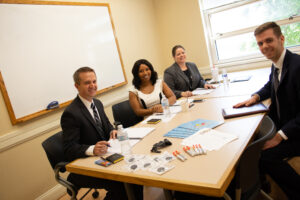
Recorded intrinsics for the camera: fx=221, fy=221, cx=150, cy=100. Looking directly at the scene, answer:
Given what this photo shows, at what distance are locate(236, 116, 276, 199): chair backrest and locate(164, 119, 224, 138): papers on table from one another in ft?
1.39

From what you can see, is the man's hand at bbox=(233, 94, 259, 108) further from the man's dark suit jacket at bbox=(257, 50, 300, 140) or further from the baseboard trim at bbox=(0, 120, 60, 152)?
the baseboard trim at bbox=(0, 120, 60, 152)

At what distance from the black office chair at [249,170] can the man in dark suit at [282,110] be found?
1.00ft

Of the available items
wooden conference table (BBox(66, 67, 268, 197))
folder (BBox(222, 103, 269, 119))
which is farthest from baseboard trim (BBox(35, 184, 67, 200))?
folder (BBox(222, 103, 269, 119))

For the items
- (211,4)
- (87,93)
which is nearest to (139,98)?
(87,93)

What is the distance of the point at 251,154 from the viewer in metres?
1.11

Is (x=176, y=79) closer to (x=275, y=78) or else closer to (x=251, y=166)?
(x=275, y=78)

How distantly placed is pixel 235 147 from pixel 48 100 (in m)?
2.17

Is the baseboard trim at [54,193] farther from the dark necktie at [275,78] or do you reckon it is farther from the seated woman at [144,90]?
the dark necktie at [275,78]

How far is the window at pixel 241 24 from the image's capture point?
11.8ft

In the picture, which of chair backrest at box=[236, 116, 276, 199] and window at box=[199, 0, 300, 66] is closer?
chair backrest at box=[236, 116, 276, 199]

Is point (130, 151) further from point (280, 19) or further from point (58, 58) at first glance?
point (280, 19)

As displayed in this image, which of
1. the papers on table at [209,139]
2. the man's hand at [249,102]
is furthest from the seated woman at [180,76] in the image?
the papers on table at [209,139]

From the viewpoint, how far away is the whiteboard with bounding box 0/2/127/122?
7.63 feet

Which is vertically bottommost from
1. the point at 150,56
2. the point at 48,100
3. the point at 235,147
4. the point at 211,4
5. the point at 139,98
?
the point at 235,147
